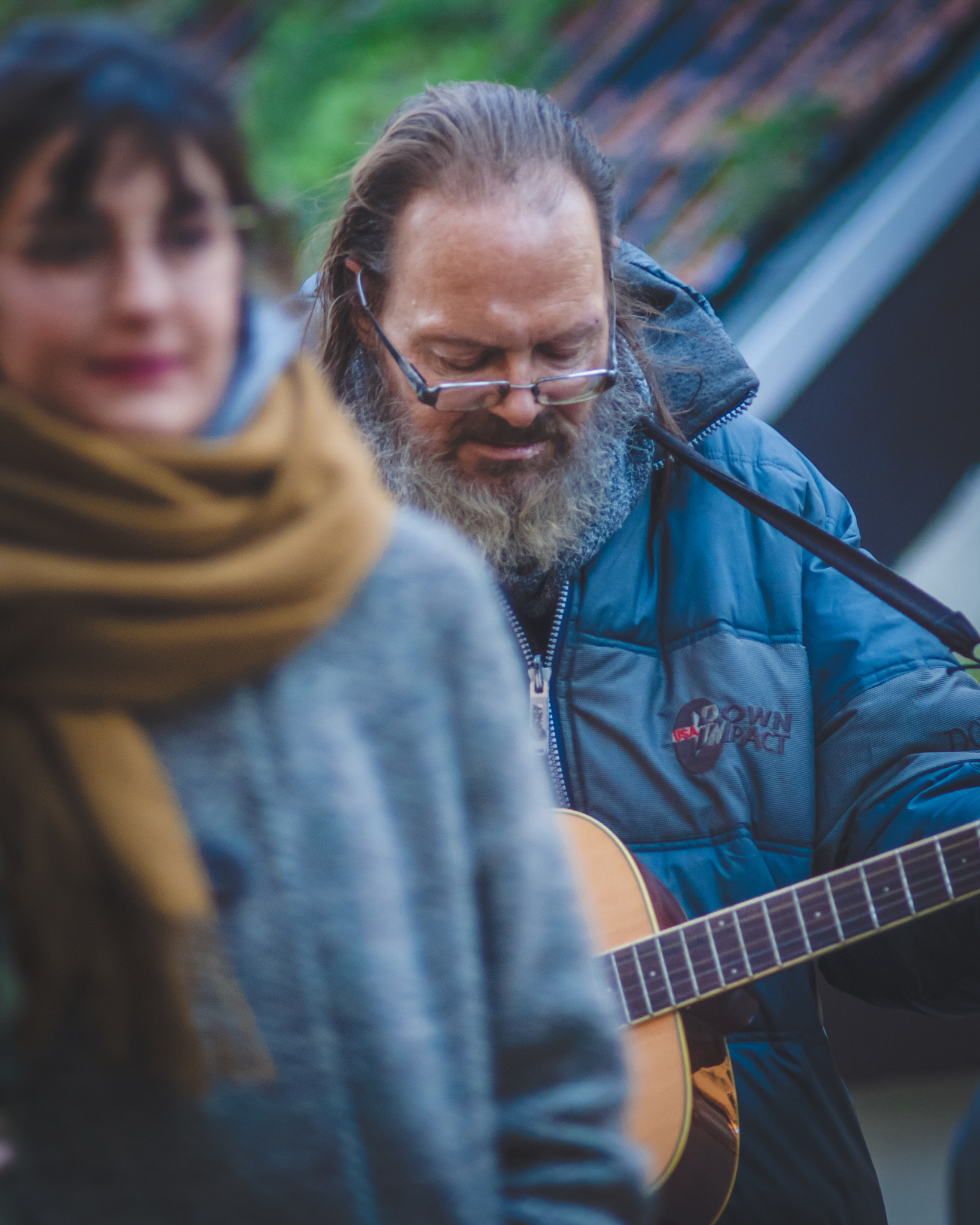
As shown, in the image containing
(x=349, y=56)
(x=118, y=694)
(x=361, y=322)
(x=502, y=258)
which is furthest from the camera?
(x=349, y=56)

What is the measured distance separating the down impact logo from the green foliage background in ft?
6.81

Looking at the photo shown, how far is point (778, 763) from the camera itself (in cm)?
189

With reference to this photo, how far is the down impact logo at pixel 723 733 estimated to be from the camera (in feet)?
6.22

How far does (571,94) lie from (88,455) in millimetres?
3181

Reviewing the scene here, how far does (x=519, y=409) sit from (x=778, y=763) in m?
0.70

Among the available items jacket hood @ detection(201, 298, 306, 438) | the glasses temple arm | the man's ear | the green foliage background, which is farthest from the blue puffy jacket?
the green foliage background

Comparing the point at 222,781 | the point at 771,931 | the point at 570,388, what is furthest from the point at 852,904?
the point at 222,781

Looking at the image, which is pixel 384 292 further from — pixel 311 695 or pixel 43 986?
pixel 43 986

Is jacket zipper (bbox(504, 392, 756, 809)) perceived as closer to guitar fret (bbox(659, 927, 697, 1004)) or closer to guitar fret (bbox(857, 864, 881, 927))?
guitar fret (bbox(659, 927, 697, 1004))

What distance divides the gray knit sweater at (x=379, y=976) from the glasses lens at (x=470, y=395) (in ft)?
3.20

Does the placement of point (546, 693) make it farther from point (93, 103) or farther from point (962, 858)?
point (93, 103)

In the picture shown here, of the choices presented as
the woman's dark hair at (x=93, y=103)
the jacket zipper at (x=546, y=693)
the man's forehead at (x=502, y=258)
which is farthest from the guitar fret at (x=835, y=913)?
the woman's dark hair at (x=93, y=103)

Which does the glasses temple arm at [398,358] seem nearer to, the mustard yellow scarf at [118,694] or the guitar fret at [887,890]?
the guitar fret at [887,890]

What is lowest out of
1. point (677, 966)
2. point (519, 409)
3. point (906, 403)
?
point (677, 966)
